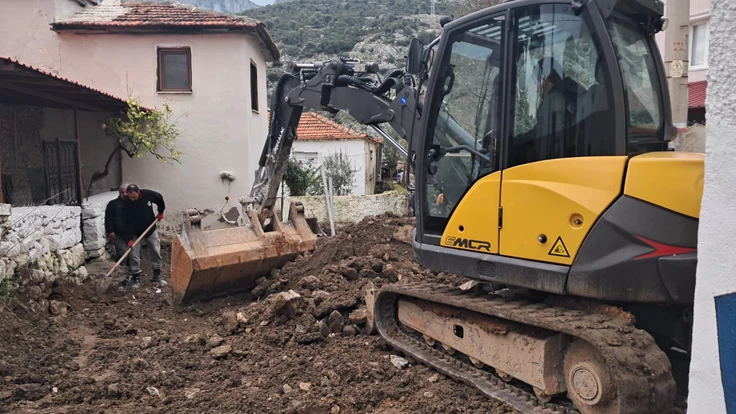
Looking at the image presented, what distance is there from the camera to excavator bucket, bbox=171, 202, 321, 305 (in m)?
6.71

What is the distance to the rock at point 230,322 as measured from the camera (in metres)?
5.98

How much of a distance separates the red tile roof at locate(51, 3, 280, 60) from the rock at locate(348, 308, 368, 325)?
8064mm

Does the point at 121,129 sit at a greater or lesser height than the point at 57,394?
greater

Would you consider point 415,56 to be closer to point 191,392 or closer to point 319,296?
point 319,296

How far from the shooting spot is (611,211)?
3395 mm

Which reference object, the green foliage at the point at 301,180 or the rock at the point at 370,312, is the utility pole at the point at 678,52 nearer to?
the rock at the point at 370,312

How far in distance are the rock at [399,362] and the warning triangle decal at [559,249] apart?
1798 millimetres

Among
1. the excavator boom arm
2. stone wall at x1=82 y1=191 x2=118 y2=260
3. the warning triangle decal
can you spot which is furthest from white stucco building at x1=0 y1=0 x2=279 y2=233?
the warning triangle decal

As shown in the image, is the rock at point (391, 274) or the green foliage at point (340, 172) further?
the green foliage at point (340, 172)

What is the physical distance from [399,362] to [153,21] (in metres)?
9.80

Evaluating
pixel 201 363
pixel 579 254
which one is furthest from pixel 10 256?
pixel 579 254

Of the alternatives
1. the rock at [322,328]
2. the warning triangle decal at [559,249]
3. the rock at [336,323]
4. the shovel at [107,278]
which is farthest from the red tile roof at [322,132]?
the warning triangle decal at [559,249]

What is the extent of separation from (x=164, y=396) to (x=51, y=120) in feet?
24.9

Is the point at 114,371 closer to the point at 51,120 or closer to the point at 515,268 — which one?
the point at 515,268
